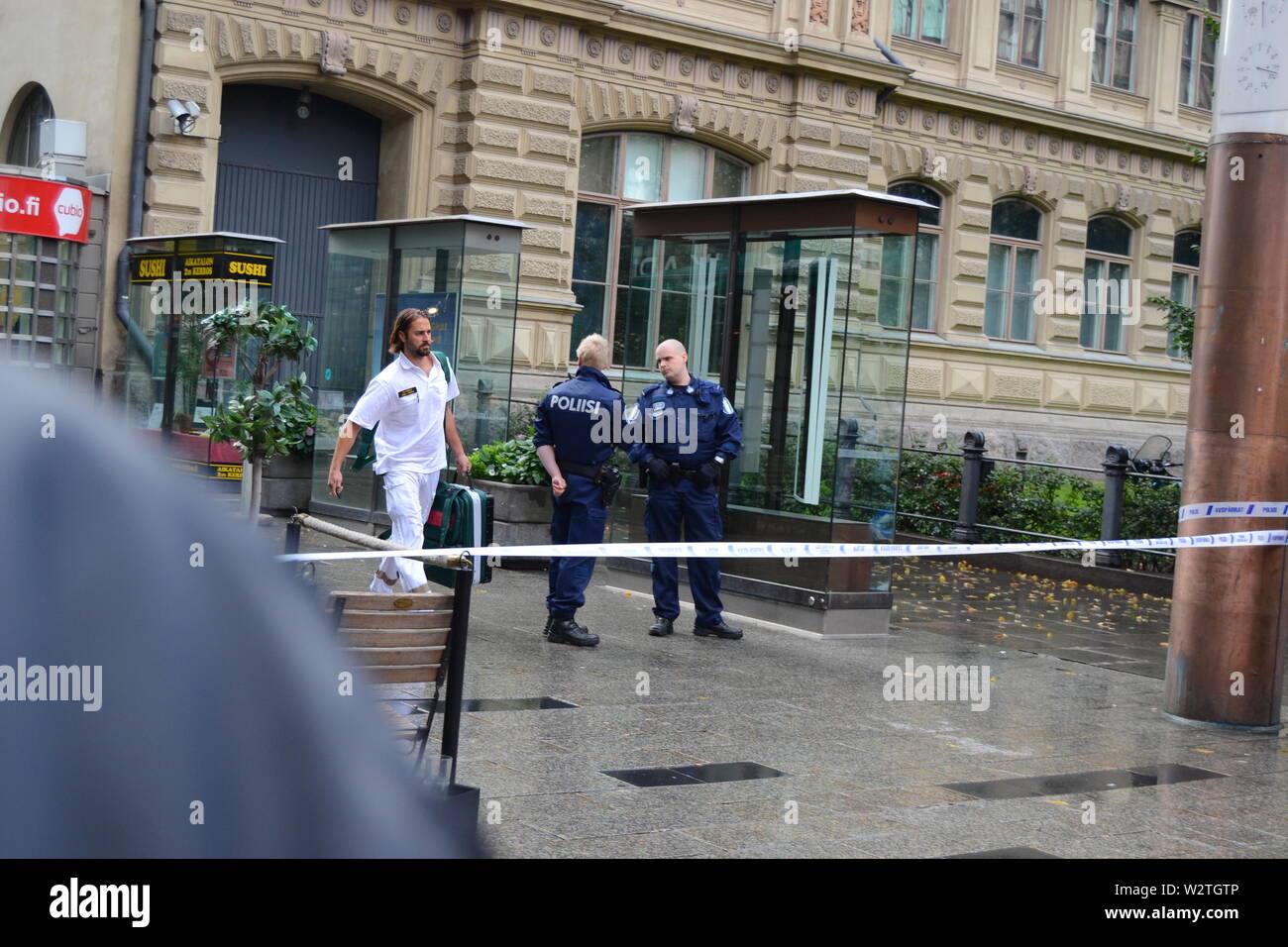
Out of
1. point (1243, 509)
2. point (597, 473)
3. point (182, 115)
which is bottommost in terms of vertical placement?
point (597, 473)

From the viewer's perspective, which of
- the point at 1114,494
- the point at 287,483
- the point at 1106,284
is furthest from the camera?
the point at 1106,284

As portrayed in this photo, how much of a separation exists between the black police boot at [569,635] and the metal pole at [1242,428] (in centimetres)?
354

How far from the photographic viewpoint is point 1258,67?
8.73 metres

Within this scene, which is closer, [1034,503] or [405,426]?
[405,426]

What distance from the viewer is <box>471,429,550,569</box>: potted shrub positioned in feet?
45.7

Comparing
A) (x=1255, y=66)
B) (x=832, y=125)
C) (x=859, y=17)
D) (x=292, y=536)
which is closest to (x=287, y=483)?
(x=292, y=536)

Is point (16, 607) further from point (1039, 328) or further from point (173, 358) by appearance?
point (1039, 328)

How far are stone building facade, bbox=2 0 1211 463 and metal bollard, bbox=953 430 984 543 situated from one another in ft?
20.3

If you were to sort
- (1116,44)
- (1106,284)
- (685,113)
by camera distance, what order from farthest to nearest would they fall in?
(1106,284), (1116,44), (685,113)

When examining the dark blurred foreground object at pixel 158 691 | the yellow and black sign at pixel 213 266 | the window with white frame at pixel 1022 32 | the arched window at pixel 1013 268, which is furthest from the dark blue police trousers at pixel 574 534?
the window with white frame at pixel 1022 32

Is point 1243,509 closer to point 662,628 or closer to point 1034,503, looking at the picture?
point 662,628

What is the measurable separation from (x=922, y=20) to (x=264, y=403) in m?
17.3

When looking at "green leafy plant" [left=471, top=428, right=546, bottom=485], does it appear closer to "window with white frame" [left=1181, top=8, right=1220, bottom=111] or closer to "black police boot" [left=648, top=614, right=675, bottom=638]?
"black police boot" [left=648, top=614, right=675, bottom=638]
